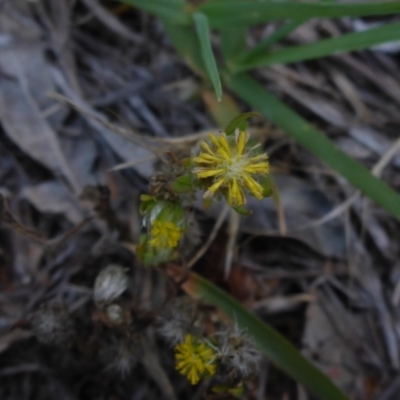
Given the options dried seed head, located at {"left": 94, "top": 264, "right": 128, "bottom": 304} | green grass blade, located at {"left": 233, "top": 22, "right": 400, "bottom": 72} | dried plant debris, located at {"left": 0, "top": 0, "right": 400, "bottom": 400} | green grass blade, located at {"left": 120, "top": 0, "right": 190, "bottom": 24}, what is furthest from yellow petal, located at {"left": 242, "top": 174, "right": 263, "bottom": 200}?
green grass blade, located at {"left": 120, "top": 0, "right": 190, "bottom": 24}

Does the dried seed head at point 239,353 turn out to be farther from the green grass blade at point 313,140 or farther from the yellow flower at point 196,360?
the green grass blade at point 313,140

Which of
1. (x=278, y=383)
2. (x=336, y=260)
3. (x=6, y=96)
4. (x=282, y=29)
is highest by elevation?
(x=6, y=96)

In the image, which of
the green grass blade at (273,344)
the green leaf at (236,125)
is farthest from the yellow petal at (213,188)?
the green grass blade at (273,344)

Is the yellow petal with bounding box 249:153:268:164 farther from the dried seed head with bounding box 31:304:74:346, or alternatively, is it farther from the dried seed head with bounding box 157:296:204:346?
the dried seed head with bounding box 31:304:74:346

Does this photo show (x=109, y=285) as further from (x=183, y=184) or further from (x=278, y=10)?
(x=278, y=10)

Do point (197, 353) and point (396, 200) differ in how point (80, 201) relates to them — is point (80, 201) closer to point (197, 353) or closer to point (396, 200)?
point (197, 353)

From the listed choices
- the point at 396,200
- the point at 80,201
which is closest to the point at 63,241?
the point at 80,201

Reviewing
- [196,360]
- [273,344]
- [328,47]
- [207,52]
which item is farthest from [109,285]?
[328,47]
